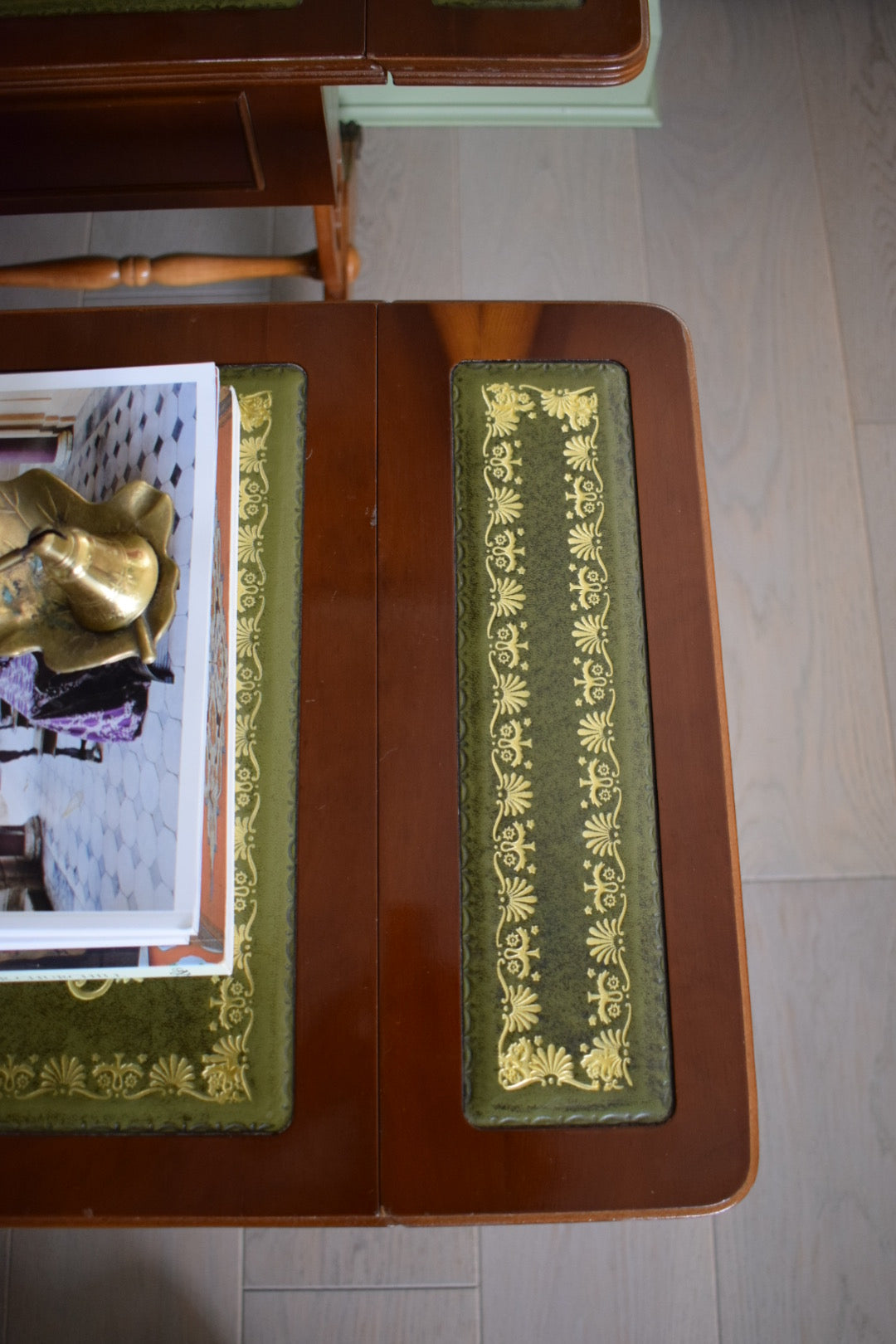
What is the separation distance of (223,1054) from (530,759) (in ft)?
0.74

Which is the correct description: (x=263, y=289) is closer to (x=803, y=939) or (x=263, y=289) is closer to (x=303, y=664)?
(x=303, y=664)

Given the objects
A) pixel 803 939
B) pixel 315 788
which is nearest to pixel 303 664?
pixel 315 788

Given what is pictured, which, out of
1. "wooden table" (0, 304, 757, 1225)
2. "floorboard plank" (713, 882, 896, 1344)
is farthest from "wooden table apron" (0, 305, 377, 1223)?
"floorboard plank" (713, 882, 896, 1344)

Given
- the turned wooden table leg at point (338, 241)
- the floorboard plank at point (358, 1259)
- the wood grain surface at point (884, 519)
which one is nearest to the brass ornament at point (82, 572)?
the turned wooden table leg at point (338, 241)

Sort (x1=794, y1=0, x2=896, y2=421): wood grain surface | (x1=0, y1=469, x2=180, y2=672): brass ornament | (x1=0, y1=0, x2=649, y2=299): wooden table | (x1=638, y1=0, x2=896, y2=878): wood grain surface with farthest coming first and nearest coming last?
(x1=794, y1=0, x2=896, y2=421): wood grain surface
(x1=638, y1=0, x2=896, y2=878): wood grain surface
(x1=0, y1=0, x2=649, y2=299): wooden table
(x1=0, y1=469, x2=180, y2=672): brass ornament

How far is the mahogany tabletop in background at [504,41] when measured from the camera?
563 mm

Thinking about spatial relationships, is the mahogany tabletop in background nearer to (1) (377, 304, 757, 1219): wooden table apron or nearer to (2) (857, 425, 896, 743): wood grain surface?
(1) (377, 304, 757, 1219): wooden table apron

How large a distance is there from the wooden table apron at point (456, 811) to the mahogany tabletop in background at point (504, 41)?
0.43 ft

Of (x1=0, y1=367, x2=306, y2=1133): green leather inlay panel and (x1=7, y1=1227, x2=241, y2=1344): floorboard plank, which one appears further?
(x1=7, y1=1227, x2=241, y2=1344): floorboard plank

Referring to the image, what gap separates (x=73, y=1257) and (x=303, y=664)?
0.60 meters

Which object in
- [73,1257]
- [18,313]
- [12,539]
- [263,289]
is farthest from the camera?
[263,289]

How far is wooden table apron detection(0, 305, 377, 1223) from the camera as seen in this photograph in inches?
19.0

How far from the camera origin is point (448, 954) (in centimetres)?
52

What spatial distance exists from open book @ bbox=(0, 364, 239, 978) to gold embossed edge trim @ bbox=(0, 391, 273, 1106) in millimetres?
13
